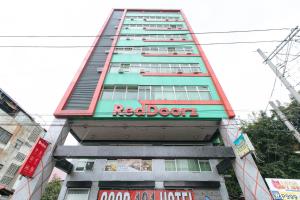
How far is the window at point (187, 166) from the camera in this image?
1478 centimetres

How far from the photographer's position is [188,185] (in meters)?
13.7

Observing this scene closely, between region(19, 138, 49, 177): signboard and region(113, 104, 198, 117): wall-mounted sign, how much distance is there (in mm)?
5126

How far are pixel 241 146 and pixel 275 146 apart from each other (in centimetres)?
702

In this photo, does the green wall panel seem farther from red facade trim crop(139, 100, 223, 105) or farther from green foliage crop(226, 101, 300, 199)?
green foliage crop(226, 101, 300, 199)

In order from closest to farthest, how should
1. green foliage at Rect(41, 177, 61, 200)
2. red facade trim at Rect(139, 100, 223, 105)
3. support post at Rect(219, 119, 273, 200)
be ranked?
1. support post at Rect(219, 119, 273, 200)
2. red facade trim at Rect(139, 100, 223, 105)
3. green foliage at Rect(41, 177, 61, 200)

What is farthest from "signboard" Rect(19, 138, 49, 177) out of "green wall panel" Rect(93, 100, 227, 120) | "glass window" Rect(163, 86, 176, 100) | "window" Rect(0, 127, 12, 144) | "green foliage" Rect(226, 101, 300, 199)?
"window" Rect(0, 127, 12, 144)

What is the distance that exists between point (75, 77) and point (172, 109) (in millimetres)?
9842

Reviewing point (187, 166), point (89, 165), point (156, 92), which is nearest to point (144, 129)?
point (156, 92)

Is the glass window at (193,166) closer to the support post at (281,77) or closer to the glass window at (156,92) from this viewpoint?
the glass window at (156,92)

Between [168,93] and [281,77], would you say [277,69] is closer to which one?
[281,77]

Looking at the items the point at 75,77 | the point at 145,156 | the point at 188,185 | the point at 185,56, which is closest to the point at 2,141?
the point at 75,77

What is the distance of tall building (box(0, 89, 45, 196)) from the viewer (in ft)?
80.2

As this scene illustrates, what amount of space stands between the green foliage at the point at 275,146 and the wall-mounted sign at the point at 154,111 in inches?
242

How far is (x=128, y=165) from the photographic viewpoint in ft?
49.5
